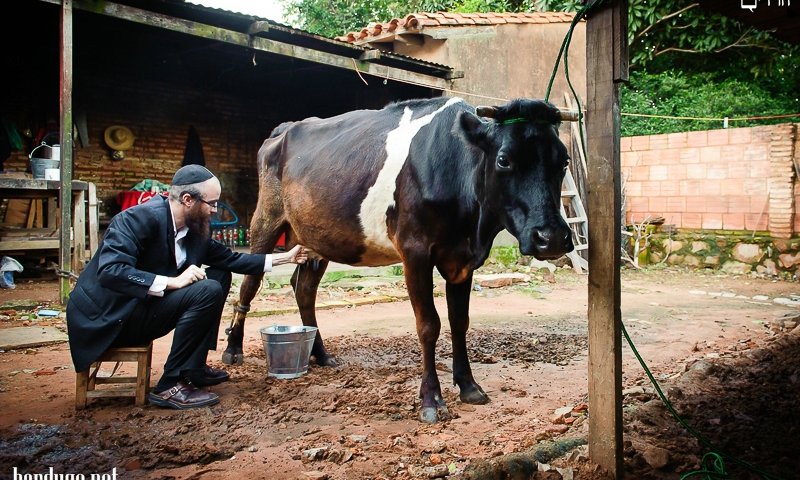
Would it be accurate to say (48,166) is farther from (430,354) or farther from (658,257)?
(658,257)

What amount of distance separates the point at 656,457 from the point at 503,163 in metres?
1.60

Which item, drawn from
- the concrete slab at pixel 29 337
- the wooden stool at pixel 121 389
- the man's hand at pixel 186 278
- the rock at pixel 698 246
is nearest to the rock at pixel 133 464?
the wooden stool at pixel 121 389

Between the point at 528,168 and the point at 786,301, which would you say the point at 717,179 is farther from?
the point at 528,168

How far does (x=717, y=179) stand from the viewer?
1102cm

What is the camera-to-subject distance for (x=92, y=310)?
351cm

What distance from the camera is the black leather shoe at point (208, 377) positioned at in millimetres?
3840

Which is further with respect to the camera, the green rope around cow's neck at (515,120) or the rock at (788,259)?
the rock at (788,259)

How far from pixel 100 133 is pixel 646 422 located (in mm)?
10652

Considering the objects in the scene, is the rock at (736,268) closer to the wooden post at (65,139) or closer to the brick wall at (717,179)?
the brick wall at (717,179)

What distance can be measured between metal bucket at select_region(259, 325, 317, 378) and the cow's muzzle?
2015 millimetres

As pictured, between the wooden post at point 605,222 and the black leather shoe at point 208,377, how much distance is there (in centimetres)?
250

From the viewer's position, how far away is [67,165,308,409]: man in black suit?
137 inches

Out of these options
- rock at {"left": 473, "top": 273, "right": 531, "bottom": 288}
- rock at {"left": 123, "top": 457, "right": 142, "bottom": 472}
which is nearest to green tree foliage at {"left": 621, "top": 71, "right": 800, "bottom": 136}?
rock at {"left": 473, "top": 273, "right": 531, "bottom": 288}

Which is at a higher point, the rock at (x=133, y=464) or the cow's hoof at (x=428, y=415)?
the cow's hoof at (x=428, y=415)
